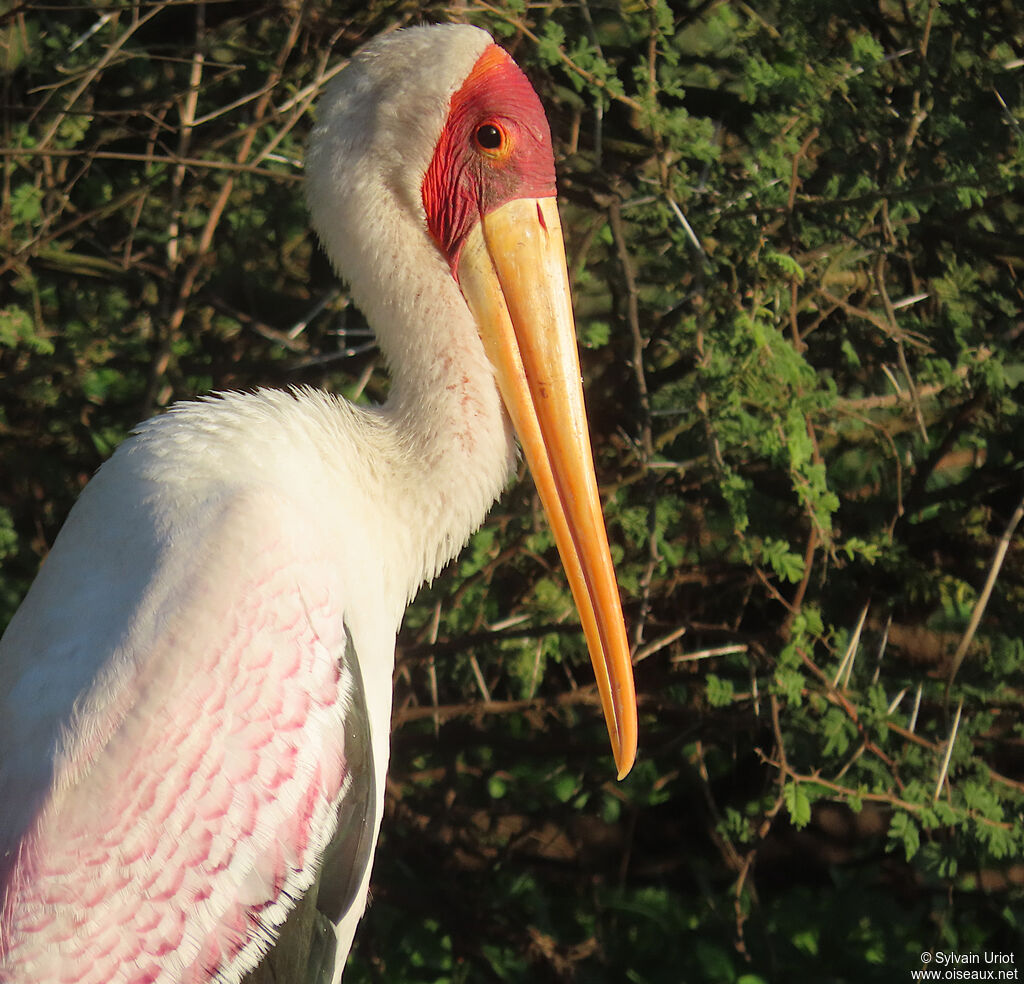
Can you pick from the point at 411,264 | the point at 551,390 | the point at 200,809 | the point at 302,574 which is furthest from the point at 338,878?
the point at 411,264

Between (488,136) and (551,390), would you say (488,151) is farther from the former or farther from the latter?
(551,390)

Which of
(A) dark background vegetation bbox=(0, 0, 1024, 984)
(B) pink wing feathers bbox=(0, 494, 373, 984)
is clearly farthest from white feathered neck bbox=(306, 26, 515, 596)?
A: (A) dark background vegetation bbox=(0, 0, 1024, 984)

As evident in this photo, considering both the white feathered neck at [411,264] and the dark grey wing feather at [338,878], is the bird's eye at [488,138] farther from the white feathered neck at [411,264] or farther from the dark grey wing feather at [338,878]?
the dark grey wing feather at [338,878]

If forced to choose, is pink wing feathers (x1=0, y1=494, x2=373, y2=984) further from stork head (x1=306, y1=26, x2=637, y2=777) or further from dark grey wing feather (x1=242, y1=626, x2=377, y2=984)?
stork head (x1=306, y1=26, x2=637, y2=777)

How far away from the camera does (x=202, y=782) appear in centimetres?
152

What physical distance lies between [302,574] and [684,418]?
55.3 inches

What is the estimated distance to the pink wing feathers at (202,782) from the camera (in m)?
1.43

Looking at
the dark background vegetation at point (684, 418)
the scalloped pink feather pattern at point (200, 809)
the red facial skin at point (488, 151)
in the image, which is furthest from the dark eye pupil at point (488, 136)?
the scalloped pink feather pattern at point (200, 809)

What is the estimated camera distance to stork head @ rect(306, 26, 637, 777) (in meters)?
1.85

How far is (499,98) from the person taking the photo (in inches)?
72.6

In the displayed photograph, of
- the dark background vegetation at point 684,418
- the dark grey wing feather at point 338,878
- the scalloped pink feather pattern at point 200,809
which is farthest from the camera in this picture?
the dark background vegetation at point 684,418

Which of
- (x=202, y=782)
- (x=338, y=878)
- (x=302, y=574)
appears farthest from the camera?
(x=338, y=878)

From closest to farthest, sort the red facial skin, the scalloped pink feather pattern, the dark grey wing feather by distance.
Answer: the scalloped pink feather pattern < the dark grey wing feather < the red facial skin

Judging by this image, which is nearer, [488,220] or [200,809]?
[200,809]
